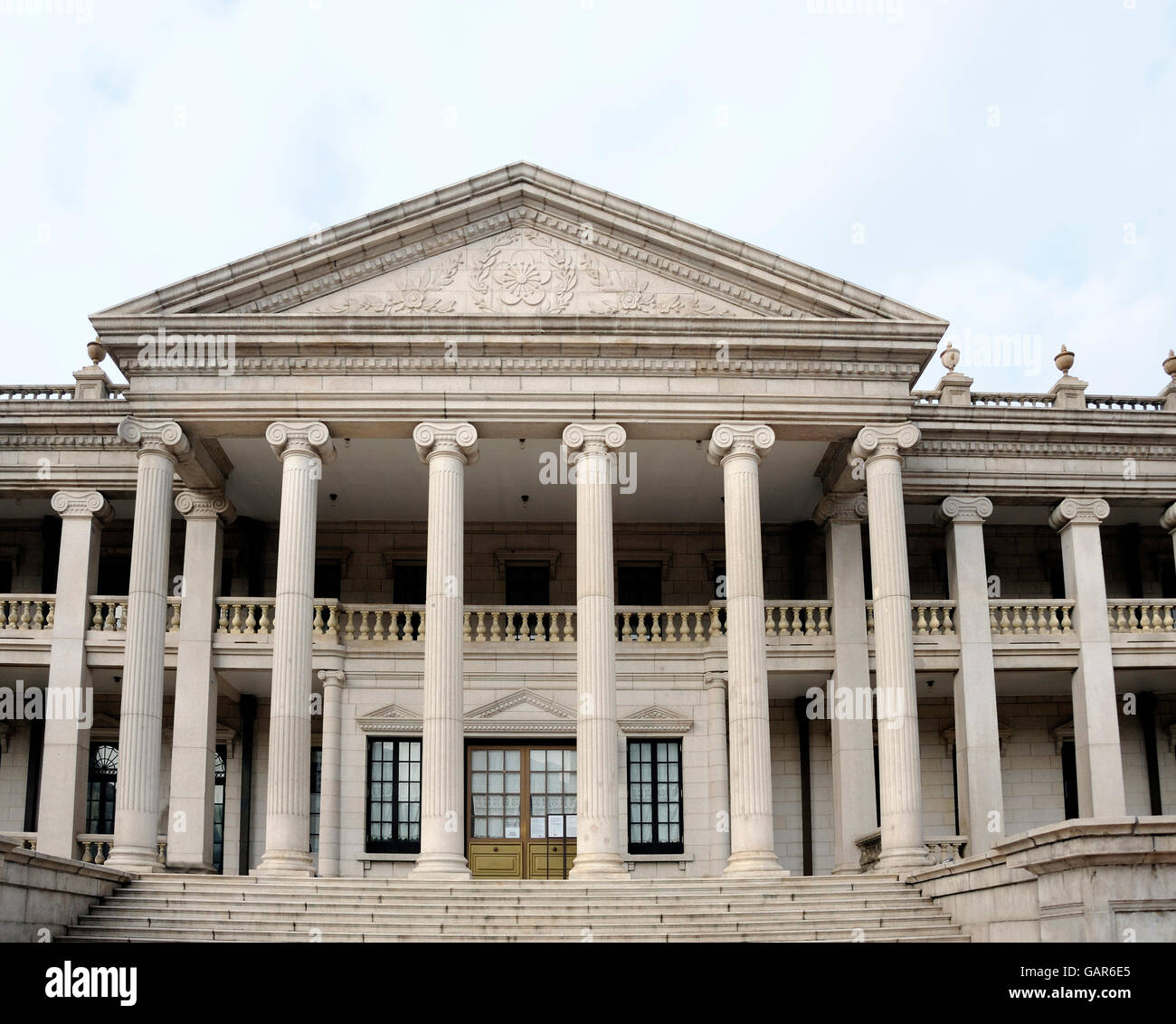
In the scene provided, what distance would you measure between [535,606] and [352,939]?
1065cm

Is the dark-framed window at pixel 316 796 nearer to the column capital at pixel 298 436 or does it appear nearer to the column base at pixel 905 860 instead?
the column capital at pixel 298 436

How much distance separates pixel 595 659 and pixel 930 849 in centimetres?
786

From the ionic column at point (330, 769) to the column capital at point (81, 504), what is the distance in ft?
20.7

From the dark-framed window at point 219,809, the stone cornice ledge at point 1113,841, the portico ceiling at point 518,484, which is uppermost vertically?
the portico ceiling at point 518,484

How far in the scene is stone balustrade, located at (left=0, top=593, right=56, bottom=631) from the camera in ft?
103

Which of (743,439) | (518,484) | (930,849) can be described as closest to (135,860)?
(518,484)

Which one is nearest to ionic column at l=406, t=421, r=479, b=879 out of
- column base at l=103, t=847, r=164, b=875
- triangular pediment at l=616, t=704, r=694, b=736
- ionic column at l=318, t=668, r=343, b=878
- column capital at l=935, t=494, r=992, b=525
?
ionic column at l=318, t=668, r=343, b=878

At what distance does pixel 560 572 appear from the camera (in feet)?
113

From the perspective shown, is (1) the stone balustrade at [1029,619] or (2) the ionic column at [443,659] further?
(1) the stone balustrade at [1029,619]

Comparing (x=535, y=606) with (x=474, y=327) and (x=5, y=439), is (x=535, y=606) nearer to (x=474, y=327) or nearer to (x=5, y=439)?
(x=474, y=327)

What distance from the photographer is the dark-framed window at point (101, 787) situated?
1302 inches

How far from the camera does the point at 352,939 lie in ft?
72.4

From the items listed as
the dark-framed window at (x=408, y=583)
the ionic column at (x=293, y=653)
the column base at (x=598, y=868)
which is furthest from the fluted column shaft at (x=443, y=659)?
the dark-framed window at (x=408, y=583)
